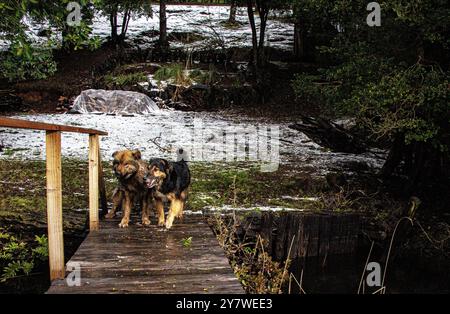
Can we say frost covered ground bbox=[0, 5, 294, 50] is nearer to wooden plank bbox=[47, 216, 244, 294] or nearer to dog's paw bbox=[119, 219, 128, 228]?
dog's paw bbox=[119, 219, 128, 228]

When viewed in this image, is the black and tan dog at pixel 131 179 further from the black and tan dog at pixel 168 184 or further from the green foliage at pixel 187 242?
the green foliage at pixel 187 242

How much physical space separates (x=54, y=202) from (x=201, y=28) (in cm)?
3119

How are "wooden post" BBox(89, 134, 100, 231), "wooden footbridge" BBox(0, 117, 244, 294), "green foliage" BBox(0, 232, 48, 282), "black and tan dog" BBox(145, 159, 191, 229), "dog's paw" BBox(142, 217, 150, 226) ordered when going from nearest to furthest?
1. "wooden footbridge" BBox(0, 117, 244, 294)
2. "black and tan dog" BBox(145, 159, 191, 229)
3. "wooden post" BBox(89, 134, 100, 231)
4. "dog's paw" BBox(142, 217, 150, 226)
5. "green foliage" BBox(0, 232, 48, 282)

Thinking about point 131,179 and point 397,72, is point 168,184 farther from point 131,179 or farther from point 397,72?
point 397,72

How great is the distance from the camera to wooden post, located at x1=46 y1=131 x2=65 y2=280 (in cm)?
407

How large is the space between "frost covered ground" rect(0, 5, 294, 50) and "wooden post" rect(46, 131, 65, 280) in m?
23.9

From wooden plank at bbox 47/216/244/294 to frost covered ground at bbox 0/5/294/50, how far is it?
74.8ft

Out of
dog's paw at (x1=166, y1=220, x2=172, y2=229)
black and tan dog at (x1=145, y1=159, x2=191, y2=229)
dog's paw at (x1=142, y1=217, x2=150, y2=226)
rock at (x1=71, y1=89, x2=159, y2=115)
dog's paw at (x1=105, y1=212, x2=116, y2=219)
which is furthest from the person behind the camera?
rock at (x1=71, y1=89, x2=159, y2=115)

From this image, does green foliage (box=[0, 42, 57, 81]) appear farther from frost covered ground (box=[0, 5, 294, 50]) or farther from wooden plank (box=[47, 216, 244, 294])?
frost covered ground (box=[0, 5, 294, 50])

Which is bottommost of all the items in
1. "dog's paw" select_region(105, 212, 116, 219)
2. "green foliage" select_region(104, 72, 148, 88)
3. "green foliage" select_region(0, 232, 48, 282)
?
"green foliage" select_region(0, 232, 48, 282)

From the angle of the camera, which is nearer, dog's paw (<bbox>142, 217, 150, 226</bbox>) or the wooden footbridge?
the wooden footbridge

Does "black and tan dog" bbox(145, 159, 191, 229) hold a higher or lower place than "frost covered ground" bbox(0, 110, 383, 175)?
higher

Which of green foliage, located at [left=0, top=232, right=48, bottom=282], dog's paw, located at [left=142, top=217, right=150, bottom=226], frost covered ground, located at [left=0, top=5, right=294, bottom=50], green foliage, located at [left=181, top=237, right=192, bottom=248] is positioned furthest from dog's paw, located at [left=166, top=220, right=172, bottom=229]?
frost covered ground, located at [left=0, top=5, right=294, bottom=50]
